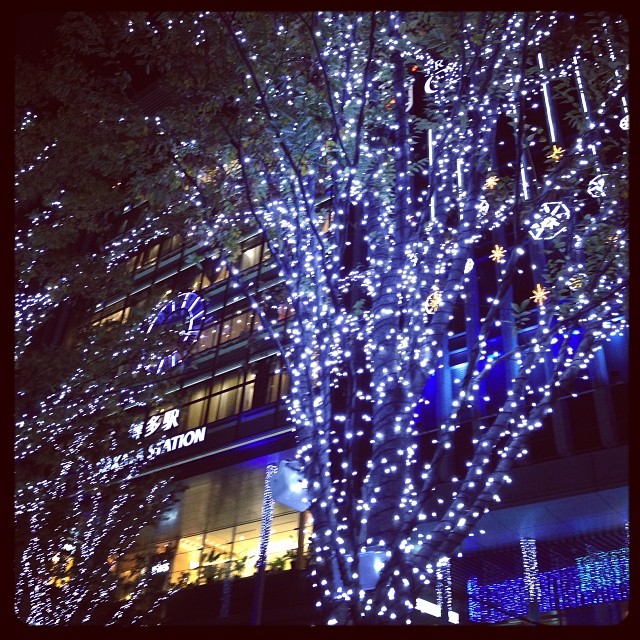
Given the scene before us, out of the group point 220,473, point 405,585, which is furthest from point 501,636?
point 220,473

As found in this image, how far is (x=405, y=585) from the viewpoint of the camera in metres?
4.72

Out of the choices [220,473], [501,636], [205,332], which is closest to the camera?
[501,636]

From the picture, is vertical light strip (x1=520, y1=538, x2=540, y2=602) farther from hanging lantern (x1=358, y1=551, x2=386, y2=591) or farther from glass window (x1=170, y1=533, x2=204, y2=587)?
glass window (x1=170, y1=533, x2=204, y2=587)

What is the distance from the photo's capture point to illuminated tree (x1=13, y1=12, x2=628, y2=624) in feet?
17.0

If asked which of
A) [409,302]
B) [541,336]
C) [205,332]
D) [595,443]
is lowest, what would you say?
[541,336]

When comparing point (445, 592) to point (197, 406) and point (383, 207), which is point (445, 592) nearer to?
point (197, 406)

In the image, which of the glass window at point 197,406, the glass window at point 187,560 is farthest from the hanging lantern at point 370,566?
the glass window at point 187,560

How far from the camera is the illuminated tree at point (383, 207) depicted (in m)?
5.19

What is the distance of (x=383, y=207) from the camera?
7273 mm

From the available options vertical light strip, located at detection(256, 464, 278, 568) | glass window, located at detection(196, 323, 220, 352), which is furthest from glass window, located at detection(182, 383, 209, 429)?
vertical light strip, located at detection(256, 464, 278, 568)

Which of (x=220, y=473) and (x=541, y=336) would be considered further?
(x=220, y=473)

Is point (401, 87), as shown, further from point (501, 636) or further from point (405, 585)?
point (501, 636)

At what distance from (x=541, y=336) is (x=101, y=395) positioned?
666 centimetres

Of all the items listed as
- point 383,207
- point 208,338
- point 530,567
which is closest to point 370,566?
point 383,207
